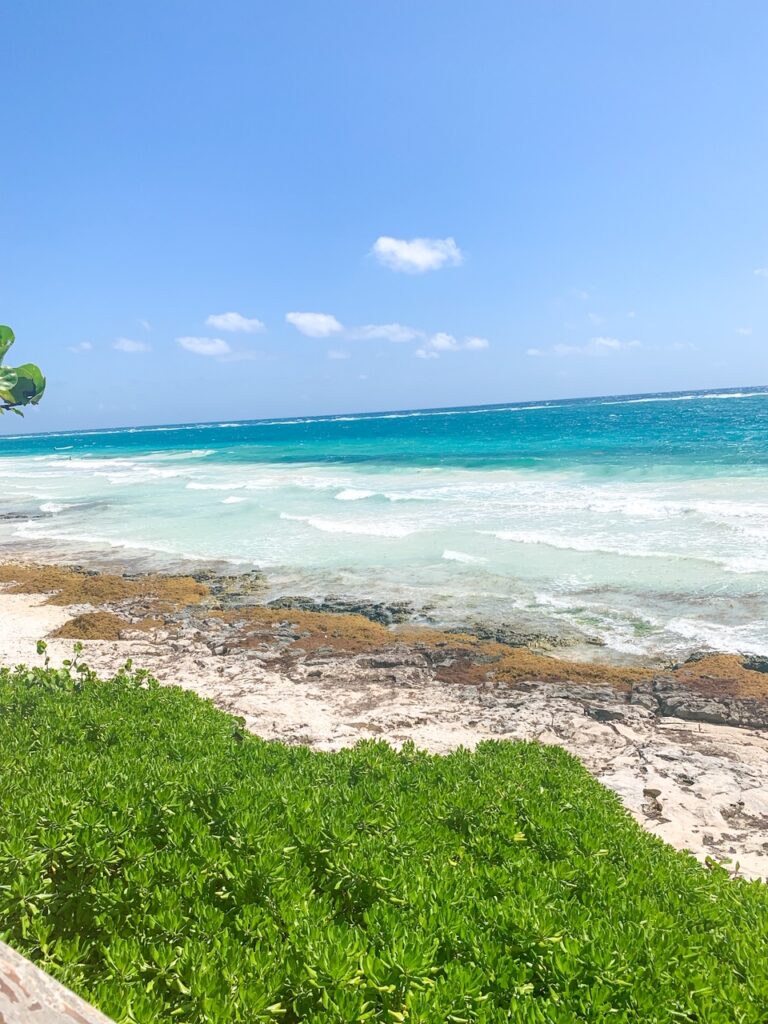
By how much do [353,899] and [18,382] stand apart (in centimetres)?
317

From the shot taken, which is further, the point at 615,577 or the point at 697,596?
the point at 615,577

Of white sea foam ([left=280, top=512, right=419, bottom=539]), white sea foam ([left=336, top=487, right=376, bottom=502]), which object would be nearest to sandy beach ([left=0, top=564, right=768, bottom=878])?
white sea foam ([left=280, top=512, right=419, bottom=539])

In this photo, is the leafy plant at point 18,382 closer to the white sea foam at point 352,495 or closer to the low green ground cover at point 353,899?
the low green ground cover at point 353,899

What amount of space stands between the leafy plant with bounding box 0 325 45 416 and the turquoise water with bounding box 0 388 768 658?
11093 mm

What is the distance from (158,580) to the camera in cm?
1786

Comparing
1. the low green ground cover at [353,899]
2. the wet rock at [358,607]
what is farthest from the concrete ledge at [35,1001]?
the wet rock at [358,607]

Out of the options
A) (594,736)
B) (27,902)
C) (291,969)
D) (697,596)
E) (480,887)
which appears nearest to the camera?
(291,969)

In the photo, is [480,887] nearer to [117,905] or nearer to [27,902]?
[117,905]

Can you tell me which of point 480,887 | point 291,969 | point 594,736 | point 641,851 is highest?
A: point 291,969

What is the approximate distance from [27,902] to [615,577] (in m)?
14.8

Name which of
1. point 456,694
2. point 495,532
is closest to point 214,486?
point 495,532

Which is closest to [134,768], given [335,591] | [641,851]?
[641,851]

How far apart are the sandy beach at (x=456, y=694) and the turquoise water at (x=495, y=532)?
1857mm

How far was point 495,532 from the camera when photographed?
2198 cm
